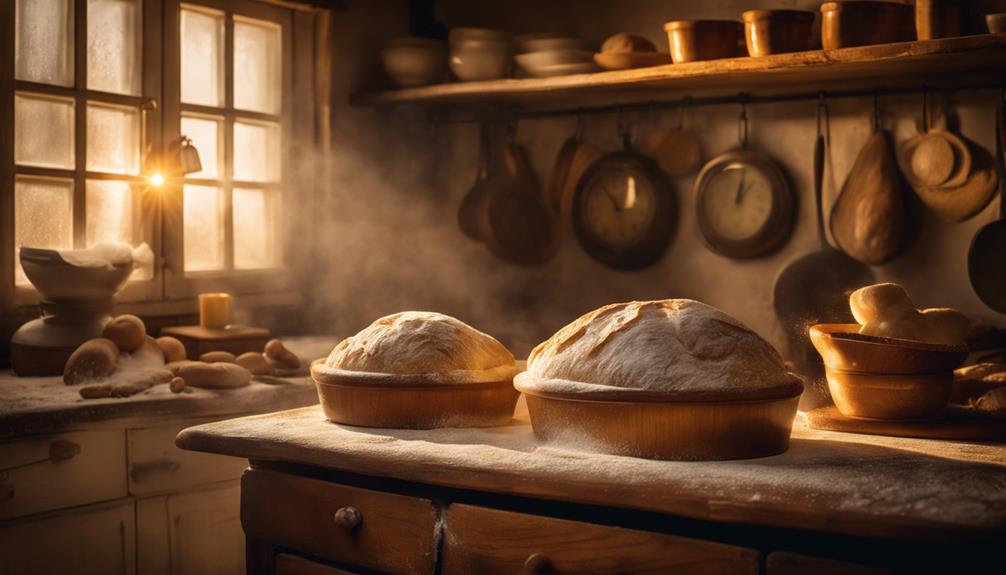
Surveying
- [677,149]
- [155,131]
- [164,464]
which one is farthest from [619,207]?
[164,464]

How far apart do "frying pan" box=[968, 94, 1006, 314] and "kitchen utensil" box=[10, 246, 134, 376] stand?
2.61 metres

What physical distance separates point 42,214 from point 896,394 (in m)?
2.60

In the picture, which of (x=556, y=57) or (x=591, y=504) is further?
(x=556, y=57)

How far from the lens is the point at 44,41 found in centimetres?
322

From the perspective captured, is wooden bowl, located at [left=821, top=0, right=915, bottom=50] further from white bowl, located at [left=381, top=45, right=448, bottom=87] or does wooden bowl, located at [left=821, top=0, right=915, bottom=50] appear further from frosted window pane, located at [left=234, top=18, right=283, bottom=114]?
frosted window pane, located at [left=234, top=18, right=283, bottom=114]

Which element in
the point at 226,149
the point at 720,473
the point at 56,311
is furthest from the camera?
the point at 226,149

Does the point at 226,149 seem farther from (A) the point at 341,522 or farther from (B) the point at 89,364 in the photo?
(A) the point at 341,522

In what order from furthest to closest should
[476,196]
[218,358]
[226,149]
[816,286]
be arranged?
[476,196], [226,149], [816,286], [218,358]

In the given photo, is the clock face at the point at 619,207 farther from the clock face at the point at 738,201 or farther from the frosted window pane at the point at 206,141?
the frosted window pane at the point at 206,141

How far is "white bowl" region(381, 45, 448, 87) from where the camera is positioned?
13.2ft

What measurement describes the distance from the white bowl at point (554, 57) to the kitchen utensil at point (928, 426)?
2.12 meters

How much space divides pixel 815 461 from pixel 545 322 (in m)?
2.73

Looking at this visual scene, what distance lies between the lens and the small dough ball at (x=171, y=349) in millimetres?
3141

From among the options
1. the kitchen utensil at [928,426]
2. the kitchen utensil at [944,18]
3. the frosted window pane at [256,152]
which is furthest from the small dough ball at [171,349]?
the kitchen utensil at [944,18]
